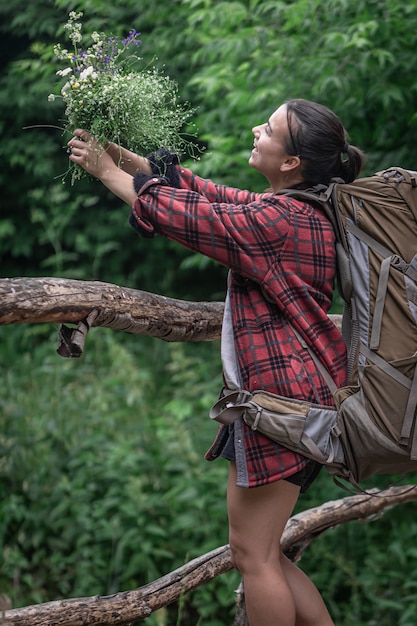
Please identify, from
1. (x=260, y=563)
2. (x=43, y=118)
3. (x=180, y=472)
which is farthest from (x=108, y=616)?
(x=43, y=118)

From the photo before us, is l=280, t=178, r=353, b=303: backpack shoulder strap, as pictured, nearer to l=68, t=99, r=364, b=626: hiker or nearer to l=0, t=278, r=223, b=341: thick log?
l=68, t=99, r=364, b=626: hiker

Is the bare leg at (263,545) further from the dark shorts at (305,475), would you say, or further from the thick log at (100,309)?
the thick log at (100,309)

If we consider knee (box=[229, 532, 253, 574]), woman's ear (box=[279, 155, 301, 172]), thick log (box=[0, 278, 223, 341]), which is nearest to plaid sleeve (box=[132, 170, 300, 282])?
woman's ear (box=[279, 155, 301, 172])

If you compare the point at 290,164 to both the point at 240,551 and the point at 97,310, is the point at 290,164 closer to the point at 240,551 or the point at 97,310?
the point at 97,310

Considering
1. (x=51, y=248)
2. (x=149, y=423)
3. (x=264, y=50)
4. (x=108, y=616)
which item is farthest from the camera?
(x=51, y=248)

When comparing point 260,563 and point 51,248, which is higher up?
point 51,248

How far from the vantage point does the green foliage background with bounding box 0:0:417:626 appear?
4.28 metres

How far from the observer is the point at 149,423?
17.7ft

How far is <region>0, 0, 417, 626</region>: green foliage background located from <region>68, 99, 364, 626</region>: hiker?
1.69 meters

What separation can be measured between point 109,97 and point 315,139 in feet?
1.71

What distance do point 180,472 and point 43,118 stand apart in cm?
366

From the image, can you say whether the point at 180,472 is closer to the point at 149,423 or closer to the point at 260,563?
the point at 149,423

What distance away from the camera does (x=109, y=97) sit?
6.82 feet

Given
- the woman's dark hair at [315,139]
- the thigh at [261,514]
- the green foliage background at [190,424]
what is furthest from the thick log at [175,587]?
the green foliage background at [190,424]
